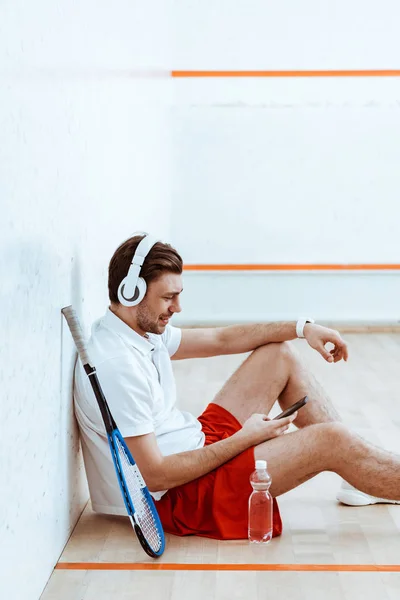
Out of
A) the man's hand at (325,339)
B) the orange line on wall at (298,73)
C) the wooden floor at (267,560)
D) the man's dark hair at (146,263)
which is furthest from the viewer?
the orange line on wall at (298,73)

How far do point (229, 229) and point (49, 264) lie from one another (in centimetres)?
385

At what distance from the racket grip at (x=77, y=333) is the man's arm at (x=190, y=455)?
0.23 meters

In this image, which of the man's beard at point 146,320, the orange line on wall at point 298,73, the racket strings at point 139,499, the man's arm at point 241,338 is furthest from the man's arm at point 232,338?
the orange line on wall at point 298,73

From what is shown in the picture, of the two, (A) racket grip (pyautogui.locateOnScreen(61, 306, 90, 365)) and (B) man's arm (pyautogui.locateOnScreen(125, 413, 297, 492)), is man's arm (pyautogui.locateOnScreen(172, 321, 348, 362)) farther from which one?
(A) racket grip (pyautogui.locateOnScreen(61, 306, 90, 365))

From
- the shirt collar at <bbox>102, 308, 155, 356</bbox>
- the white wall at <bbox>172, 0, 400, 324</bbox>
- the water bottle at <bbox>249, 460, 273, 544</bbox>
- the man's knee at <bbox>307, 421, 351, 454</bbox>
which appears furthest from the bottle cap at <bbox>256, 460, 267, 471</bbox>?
the white wall at <bbox>172, 0, 400, 324</bbox>

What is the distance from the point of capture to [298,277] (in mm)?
6059

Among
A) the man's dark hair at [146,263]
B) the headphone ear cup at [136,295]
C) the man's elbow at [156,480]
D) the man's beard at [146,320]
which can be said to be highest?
the man's dark hair at [146,263]

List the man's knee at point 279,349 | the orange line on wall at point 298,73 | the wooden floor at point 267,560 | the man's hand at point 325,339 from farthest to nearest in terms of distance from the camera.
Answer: the orange line on wall at point 298,73
the man's knee at point 279,349
the man's hand at point 325,339
the wooden floor at point 267,560

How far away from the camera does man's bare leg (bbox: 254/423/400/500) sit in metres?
2.48

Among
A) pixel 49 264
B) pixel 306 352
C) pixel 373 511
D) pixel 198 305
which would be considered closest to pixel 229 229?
pixel 198 305

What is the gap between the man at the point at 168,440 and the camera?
2.44 m

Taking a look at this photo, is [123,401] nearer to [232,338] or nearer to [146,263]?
[146,263]

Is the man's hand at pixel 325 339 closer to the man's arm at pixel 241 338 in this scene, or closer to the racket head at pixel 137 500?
the man's arm at pixel 241 338

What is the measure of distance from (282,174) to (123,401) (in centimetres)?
384
